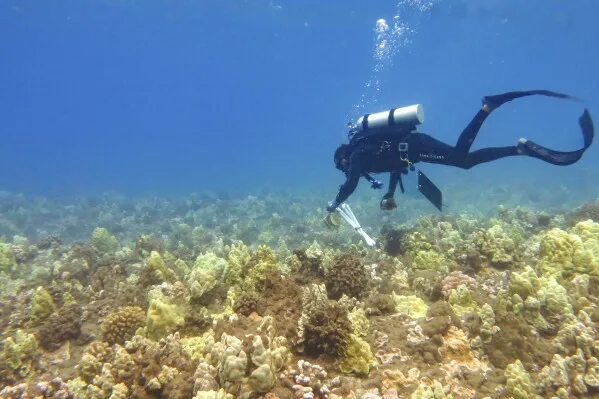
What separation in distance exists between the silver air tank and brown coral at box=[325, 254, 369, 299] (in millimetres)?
3993

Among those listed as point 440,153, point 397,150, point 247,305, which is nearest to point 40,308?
point 247,305

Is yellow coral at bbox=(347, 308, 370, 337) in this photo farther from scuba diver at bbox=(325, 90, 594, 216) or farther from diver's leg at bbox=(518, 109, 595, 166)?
diver's leg at bbox=(518, 109, 595, 166)

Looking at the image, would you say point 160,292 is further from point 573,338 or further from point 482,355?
point 573,338

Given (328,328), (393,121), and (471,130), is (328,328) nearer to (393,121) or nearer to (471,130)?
(393,121)

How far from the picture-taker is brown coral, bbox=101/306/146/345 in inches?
218

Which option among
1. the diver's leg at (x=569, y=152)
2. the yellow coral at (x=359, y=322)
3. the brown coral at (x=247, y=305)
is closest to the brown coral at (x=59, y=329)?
the brown coral at (x=247, y=305)

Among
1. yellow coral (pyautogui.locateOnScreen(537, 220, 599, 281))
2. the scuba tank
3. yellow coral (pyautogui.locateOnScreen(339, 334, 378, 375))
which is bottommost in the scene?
yellow coral (pyautogui.locateOnScreen(339, 334, 378, 375))

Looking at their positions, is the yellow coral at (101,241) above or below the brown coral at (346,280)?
above

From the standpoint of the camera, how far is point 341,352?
4.38 meters

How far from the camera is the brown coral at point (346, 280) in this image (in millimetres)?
6164

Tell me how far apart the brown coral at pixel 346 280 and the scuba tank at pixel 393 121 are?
393 centimetres

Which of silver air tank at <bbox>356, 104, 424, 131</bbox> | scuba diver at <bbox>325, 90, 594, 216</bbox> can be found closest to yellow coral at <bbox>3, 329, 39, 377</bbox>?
scuba diver at <bbox>325, 90, 594, 216</bbox>

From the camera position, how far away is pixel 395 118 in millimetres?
8727

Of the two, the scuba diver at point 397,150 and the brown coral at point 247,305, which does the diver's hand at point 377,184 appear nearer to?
the scuba diver at point 397,150
